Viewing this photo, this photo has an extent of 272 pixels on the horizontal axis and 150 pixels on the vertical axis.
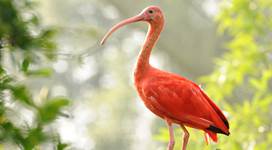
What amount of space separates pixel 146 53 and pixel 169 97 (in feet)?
0.69

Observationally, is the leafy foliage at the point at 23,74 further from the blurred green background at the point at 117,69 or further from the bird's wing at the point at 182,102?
the bird's wing at the point at 182,102

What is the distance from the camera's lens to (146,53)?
3186mm

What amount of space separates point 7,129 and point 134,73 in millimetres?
2051

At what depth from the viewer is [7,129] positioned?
1181mm

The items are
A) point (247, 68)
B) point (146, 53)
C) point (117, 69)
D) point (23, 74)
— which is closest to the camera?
point (23, 74)

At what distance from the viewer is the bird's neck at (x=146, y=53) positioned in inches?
125

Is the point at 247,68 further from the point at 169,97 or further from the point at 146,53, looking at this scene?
the point at 146,53

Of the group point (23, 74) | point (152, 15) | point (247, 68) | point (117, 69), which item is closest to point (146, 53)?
point (152, 15)

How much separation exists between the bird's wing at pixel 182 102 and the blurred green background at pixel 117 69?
1.25 ft

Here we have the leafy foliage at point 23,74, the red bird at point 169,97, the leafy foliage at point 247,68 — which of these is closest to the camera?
the leafy foliage at point 23,74

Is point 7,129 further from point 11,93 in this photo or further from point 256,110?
point 256,110

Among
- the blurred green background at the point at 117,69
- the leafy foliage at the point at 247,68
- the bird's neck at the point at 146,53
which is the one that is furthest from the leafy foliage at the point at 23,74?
the leafy foliage at the point at 247,68

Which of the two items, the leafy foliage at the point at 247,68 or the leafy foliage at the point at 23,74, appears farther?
the leafy foliage at the point at 247,68

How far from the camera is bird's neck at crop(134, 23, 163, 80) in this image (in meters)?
3.18
